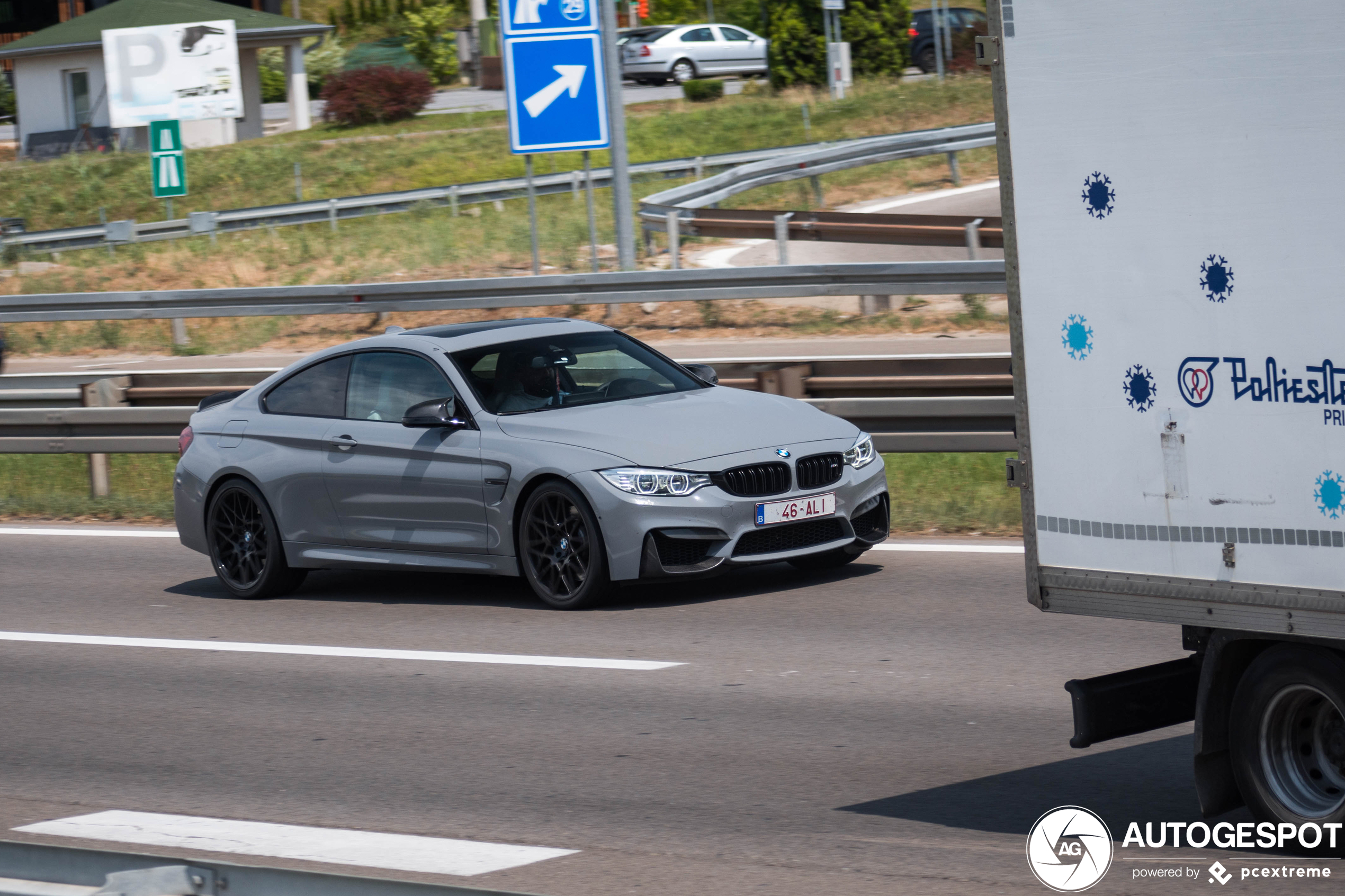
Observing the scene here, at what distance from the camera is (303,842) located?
595cm

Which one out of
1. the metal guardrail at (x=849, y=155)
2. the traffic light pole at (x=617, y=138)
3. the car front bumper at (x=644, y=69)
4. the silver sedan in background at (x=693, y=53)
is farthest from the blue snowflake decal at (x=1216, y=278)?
the car front bumper at (x=644, y=69)

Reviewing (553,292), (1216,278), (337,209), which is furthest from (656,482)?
(337,209)

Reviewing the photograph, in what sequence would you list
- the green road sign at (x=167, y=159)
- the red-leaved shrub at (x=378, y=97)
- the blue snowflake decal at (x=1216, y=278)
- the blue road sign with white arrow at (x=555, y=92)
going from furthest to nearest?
the red-leaved shrub at (x=378, y=97), the green road sign at (x=167, y=159), the blue road sign with white arrow at (x=555, y=92), the blue snowflake decal at (x=1216, y=278)

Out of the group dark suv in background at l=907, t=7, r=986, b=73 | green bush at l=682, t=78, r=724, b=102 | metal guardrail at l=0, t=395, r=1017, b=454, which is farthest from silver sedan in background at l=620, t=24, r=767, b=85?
metal guardrail at l=0, t=395, r=1017, b=454

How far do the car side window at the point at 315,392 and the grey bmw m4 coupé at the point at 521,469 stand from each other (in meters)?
0.01

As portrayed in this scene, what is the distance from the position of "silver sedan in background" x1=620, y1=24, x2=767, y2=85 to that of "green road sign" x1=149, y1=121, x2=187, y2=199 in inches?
1066

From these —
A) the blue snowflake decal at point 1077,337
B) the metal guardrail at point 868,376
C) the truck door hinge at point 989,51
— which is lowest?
the metal guardrail at point 868,376

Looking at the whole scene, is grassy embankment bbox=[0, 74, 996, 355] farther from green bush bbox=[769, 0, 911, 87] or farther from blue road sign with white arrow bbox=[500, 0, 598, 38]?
blue road sign with white arrow bbox=[500, 0, 598, 38]

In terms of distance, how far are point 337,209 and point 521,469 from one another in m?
27.1

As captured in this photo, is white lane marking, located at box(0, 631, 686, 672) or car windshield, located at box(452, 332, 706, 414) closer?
white lane marking, located at box(0, 631, 686, 672)

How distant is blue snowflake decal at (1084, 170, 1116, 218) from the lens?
17.0 ft

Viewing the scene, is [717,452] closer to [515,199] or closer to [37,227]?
[515,199]

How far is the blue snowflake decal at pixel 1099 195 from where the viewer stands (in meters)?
5.18

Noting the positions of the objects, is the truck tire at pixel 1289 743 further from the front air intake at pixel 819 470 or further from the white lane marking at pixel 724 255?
the white lane marking at pixel 724 255
